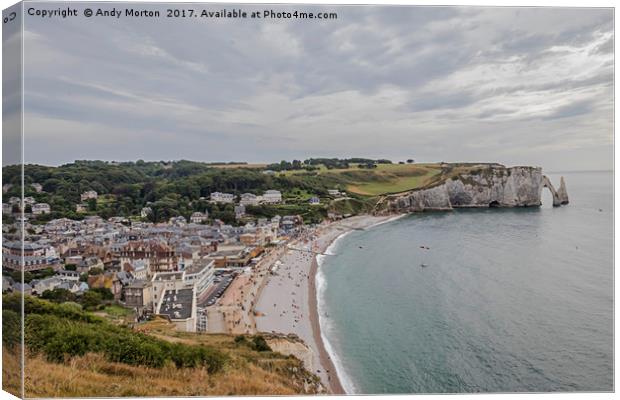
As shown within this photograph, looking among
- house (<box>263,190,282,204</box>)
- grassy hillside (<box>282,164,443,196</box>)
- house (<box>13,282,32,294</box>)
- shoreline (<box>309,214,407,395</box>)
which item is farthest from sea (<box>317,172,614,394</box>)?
house (<box>13,282,32,294</box>)

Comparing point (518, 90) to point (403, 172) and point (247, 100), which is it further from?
point (247, 100)

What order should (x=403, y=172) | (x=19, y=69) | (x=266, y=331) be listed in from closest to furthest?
(x=19, y=69) < (x=266, y=331) < (x=403, y=172)

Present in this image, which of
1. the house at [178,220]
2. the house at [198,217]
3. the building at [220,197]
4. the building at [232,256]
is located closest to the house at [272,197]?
the building at [220,197]

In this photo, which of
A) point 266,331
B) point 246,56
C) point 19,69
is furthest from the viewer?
point 266,331

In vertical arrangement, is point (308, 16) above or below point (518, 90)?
above

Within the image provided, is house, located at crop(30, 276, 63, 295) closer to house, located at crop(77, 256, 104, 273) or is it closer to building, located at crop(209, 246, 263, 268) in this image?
house, located at crop(77, 256, 104, 273)

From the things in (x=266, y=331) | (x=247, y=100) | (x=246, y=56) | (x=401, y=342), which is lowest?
(x=401, y=342)

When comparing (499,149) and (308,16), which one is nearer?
(308,16)

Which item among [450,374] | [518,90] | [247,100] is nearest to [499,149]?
[518,90]

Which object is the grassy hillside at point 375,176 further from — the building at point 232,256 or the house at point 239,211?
the building at point 232,256
